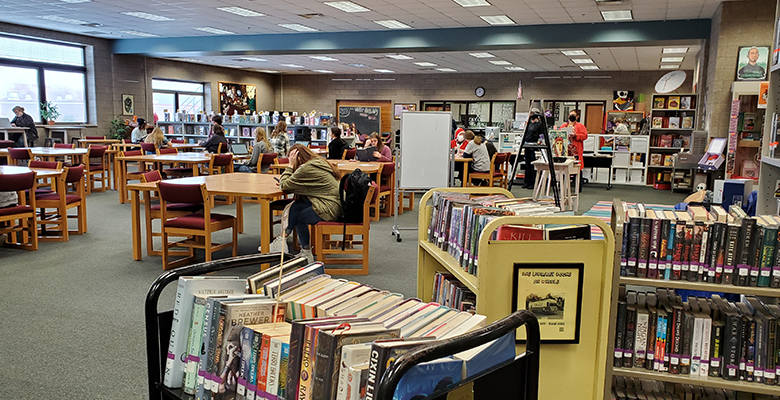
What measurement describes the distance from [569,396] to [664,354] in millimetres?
450

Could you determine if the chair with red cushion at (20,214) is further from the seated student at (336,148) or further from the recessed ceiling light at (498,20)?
the recessed ceiling light at (498,20)

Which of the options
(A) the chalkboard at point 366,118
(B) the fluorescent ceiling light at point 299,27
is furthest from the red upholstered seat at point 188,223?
(A) the chalkboard at point 366,118

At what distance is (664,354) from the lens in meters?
2.27

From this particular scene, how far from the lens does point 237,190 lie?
4.78m

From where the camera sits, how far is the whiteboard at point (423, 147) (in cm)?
643

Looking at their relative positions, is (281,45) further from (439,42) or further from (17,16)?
(17,16)

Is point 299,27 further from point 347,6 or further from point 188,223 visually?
point 188,223

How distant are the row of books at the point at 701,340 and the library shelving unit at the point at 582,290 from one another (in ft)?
0.72

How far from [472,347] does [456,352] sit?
0.05 meters

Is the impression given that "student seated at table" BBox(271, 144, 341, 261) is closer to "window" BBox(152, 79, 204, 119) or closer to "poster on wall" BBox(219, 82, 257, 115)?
"window" BBox(152, 79, 204, 119)

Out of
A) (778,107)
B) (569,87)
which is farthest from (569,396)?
(569,87)

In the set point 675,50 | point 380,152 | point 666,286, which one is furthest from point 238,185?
point 675,50

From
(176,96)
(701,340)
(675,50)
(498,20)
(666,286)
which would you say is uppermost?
(498,20)

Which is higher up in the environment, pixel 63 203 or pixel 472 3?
pixel 472 3
